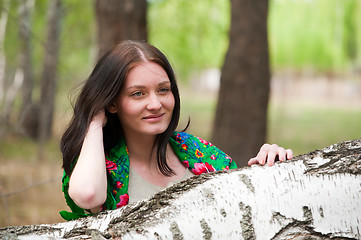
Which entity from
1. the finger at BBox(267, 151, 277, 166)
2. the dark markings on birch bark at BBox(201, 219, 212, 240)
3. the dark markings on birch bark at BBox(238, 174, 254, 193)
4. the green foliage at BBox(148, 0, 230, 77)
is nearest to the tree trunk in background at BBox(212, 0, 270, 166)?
the finger at BBox(267, 151, 277, 166)

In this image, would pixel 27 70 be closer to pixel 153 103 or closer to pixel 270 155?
pixel 153 103

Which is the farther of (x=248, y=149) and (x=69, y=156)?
(x=248, y=149)

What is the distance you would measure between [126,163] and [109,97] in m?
0.28

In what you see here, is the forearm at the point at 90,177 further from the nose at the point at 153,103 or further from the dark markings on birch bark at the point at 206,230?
the dark markings on birch bark at the point at 206,230

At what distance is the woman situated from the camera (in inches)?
70.8

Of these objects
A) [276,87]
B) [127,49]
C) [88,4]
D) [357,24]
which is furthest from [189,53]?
[276,87]

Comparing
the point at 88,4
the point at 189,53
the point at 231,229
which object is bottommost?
the point at 231,229

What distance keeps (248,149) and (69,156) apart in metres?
4.28

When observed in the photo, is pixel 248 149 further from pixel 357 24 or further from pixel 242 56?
pixel 357 24

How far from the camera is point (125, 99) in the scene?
6.17 feet

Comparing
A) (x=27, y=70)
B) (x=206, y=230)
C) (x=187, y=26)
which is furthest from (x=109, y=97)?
(x=187, y=26)

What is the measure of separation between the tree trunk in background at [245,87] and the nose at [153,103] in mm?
4113

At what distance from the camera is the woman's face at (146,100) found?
1.85 meters

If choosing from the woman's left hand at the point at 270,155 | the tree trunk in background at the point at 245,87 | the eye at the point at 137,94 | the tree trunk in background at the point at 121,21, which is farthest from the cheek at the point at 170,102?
the tree trunk in background at the point at 245,87
